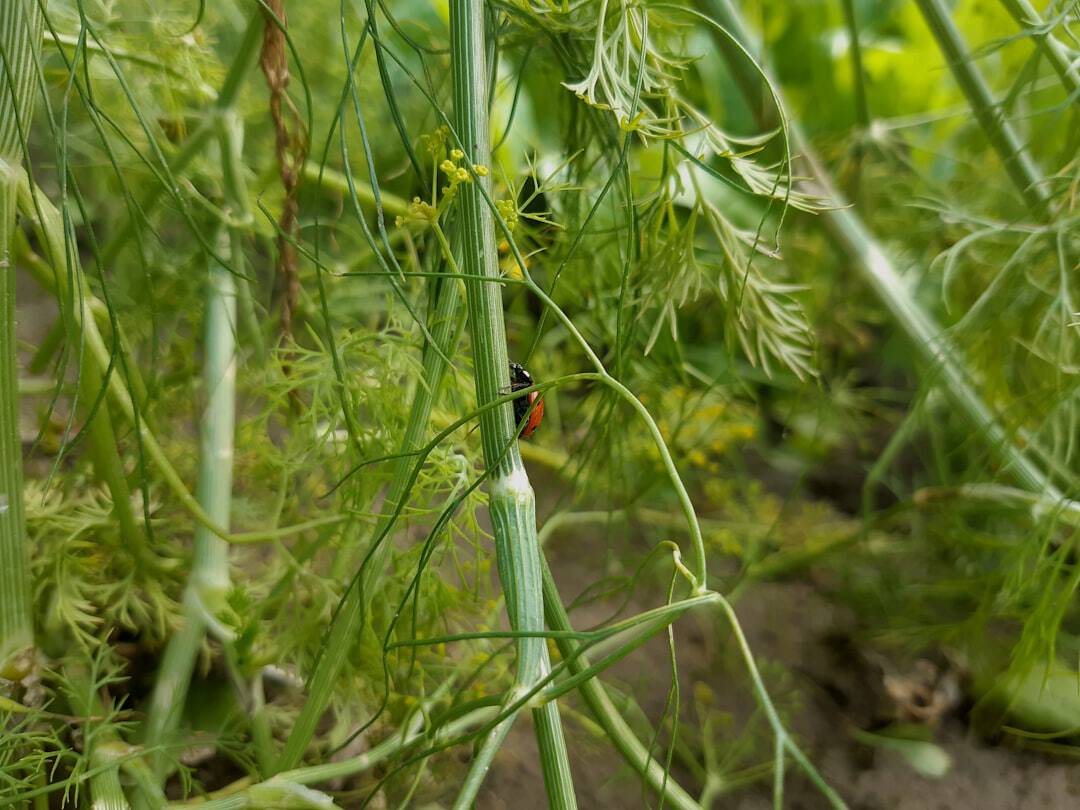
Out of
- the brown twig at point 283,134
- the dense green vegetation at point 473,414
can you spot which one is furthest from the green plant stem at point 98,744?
the brown twig at point 283,134

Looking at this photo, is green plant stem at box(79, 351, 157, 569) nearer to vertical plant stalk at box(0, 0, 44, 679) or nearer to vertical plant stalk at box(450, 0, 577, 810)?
vertical plant stalk at box(0, 0, 44, 679)

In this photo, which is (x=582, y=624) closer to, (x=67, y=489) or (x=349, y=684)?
(x=349, y=684)

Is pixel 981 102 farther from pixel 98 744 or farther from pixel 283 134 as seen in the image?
pixel 98 744

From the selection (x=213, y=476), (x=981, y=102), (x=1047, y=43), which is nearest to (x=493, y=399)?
(x=213, y=476)

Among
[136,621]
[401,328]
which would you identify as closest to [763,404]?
[401,328]

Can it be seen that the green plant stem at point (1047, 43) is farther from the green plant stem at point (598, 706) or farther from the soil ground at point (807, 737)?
the soil ground at point (807, 737)

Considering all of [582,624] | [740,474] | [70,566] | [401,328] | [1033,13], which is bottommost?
[582,624]

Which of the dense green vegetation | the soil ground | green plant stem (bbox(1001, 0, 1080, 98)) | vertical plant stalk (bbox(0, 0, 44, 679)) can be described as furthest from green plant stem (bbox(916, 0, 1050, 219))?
vertical plant stalk (bbox(0, 0, 44, 679))

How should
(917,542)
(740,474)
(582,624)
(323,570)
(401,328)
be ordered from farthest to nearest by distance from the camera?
1. (740,474)
2. (917,542)
3. (582,624)
4. (323,570)
5. (401,328)
